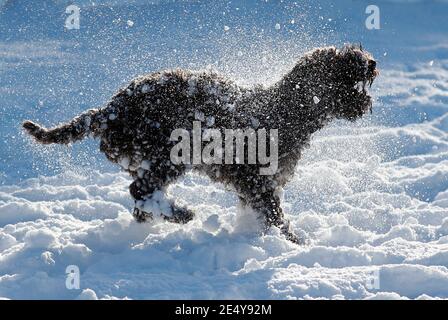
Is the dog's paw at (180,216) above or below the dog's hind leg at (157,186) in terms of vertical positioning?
below

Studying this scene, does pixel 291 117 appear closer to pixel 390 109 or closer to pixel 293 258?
pixel 293 258

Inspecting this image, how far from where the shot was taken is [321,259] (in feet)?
18.0

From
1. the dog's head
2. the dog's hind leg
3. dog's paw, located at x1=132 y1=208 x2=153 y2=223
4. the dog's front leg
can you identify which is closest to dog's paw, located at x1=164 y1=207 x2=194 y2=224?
the dog's hind leg

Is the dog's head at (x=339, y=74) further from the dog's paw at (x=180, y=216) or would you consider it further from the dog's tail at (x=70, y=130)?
the dog's tail at (x=70, y=130)

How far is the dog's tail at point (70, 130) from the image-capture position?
584cm

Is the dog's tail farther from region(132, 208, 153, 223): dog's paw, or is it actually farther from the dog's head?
the dog's head

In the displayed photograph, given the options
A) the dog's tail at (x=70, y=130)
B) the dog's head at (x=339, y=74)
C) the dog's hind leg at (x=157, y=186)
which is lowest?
the dog's hind leg at (x=157, y=186)

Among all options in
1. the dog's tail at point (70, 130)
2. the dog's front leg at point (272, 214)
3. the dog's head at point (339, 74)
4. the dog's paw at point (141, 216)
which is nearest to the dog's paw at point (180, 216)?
the dog's paw at point (141, 216)

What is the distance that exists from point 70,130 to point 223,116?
1.28 metres

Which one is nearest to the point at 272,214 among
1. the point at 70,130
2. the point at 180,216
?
the point at 180,216

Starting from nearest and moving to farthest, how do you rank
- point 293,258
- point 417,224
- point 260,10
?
point 293,258 → point 417,224 → point 260,10

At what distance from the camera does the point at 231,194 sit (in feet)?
24.3
